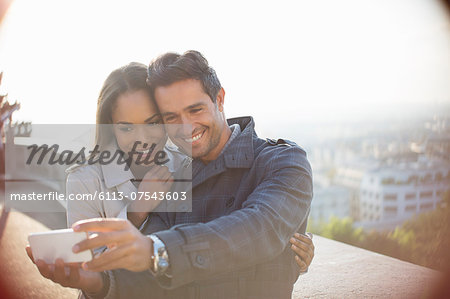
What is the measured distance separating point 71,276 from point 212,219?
68 centimetres

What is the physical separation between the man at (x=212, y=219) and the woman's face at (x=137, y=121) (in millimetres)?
81

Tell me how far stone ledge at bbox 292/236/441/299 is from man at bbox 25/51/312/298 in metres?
0.94

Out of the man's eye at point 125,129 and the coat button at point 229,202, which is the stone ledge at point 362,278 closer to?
the coat button at point 229,202

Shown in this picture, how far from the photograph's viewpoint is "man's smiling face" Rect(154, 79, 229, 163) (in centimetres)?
206

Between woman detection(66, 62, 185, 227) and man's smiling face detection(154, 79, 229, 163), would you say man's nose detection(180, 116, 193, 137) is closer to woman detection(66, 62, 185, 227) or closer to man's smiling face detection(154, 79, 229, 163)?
man's smiling face detection(154, 79, 229, 163)

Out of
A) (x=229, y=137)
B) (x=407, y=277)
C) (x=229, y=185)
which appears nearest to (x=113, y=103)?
(x=229, y=137)

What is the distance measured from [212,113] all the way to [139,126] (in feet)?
1.35

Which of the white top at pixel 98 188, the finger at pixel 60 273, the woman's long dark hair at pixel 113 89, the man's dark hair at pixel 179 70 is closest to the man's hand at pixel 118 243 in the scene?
the finger at pixel 60 273

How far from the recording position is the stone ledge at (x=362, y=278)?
8.63ft

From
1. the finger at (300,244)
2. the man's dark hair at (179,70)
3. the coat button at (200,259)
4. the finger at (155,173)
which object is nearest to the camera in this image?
the coat button at (200,259)

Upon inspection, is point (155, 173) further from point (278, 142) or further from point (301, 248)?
point (301, 248)

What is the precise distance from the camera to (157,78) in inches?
82.6

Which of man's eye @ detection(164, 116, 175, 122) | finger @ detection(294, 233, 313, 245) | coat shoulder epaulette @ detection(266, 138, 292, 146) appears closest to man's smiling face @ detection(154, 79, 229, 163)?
man's eye @ detection(164, 116, 175, 122)

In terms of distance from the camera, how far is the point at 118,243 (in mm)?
1120
